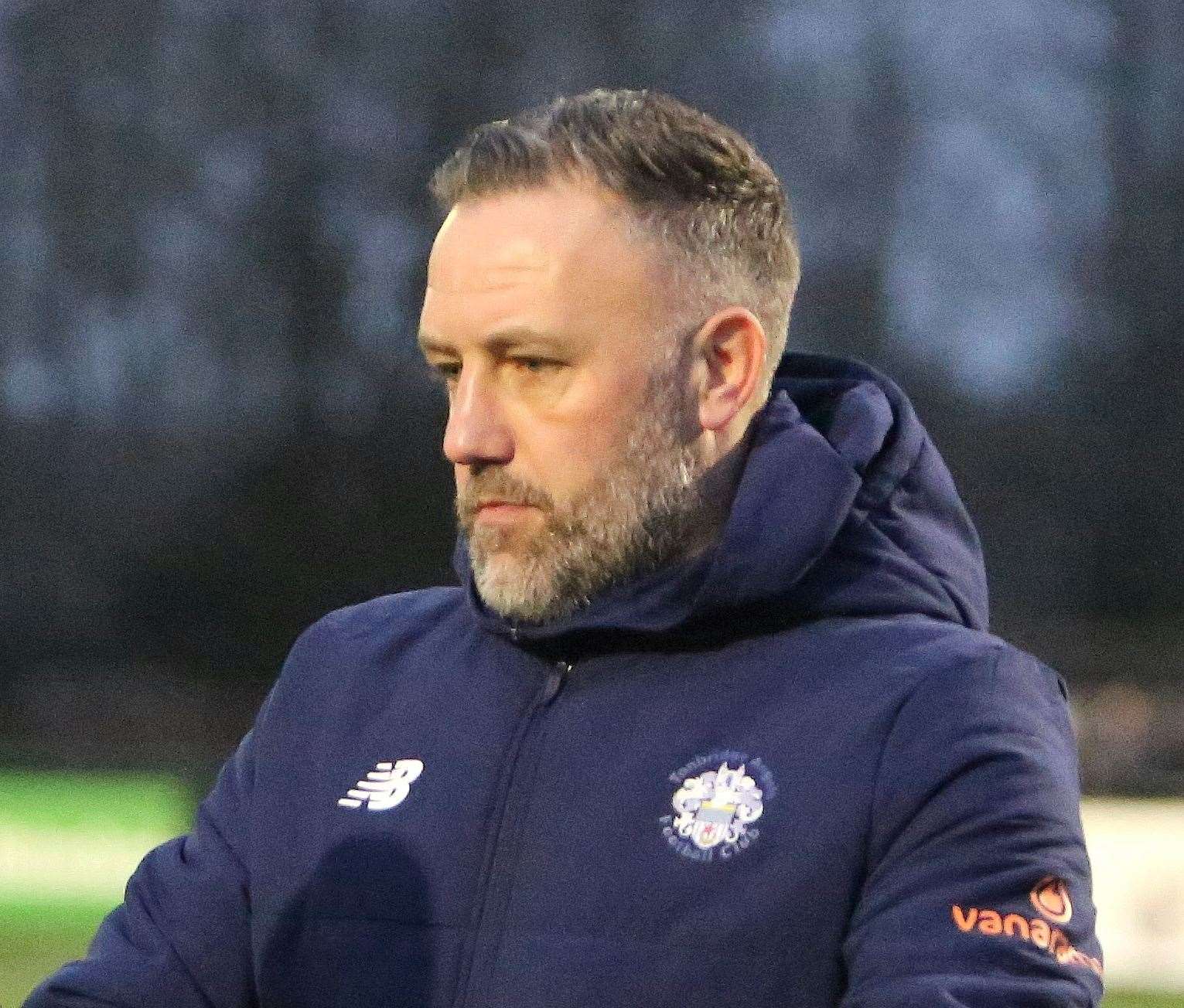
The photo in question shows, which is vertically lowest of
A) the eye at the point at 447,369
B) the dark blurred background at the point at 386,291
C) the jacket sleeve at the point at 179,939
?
the dark blurred background at the point at 386,291

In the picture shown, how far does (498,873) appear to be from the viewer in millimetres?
1509

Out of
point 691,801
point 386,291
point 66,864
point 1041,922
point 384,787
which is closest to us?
point 1041,922

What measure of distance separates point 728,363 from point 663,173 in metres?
0.15

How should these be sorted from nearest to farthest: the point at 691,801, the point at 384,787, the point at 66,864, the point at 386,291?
1. the point at 691,801
2. the point at 384,787
3. the point at 66,864
4. the point at 386,291

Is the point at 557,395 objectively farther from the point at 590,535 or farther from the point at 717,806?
the point at 717,806

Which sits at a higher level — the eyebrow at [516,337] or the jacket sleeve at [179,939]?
the eyebrow at [516,337]

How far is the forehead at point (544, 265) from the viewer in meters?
1.57

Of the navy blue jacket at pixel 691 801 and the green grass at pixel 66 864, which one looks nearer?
the navy blue jacket at pixel 691 801

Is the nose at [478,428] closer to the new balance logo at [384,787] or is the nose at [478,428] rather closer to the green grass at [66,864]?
the new balance logo at [384,787]

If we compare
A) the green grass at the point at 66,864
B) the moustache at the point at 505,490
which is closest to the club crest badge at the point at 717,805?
the moustache at the point at 505,490

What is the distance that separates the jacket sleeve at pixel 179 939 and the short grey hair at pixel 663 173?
497 mm

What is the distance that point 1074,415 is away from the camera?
7.66 m

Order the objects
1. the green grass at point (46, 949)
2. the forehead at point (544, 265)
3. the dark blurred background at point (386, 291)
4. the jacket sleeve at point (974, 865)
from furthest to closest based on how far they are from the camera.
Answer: the dark blurred background at point (386, 291)
the green grass at point (46, 949)
the forehead at point (544, 265)
the jacket sleeve at point (974, 865)

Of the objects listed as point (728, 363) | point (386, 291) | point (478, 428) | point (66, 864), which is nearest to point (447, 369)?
point (478, 428)
